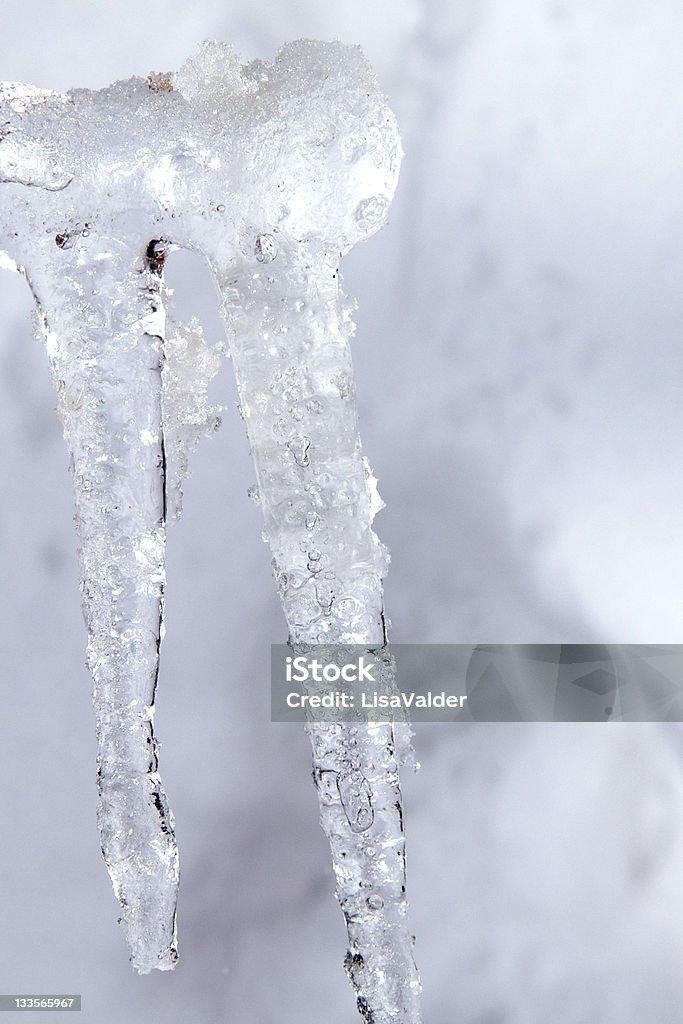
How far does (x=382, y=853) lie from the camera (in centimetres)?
46

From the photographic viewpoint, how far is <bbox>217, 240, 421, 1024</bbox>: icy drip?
44cm

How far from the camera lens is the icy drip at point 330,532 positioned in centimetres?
44

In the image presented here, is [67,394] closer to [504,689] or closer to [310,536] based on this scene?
[310,536]

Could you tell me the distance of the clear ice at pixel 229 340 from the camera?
434 millimetres

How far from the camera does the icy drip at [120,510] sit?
445mm

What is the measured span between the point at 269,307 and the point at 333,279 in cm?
3

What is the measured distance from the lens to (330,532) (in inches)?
17.8

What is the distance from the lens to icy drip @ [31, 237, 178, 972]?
45 centimetres

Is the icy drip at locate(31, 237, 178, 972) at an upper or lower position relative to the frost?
lower

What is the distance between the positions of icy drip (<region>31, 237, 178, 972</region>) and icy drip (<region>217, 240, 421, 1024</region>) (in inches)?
1.6

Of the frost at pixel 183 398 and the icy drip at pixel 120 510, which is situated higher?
the frost at pixel 183 398

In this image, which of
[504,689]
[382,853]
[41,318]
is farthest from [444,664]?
[41,318]

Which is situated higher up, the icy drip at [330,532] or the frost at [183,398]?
the frost at [183,398]

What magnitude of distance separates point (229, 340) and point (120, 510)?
0.08 meters
